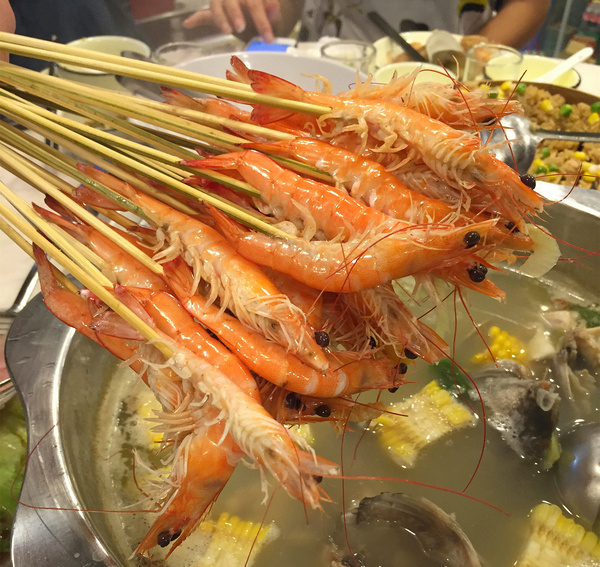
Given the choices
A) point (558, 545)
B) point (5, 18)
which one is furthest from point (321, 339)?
point (5, 18)

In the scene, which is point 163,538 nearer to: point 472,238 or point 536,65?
point 472,238

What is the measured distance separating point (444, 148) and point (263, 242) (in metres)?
0.34

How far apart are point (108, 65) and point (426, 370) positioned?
4.29ft

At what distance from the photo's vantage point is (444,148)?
816 millimetres

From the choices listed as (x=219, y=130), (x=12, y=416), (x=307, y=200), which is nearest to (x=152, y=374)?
(x=307, y=200)

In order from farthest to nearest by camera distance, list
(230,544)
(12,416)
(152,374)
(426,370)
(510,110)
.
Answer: (426,370)
(12,416)
(230,544)
(510,110)
(152,374)

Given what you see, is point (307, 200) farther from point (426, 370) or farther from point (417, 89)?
point (426, 370)

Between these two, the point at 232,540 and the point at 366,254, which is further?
the point at 232,540

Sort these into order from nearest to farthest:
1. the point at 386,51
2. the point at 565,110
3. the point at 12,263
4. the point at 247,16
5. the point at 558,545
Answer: the point at 558,545 → the point at 12,263 → the point at 565,110 → the point at 386,51 → the point at 247,16

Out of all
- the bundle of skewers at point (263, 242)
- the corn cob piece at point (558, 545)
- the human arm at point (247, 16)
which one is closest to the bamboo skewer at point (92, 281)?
the bundle of skewers at point (263, 242)

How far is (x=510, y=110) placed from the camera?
36.7 inches

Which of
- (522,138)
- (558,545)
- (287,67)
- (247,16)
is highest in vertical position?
(247,16)

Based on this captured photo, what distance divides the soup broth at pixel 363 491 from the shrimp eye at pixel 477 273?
1.80 ft

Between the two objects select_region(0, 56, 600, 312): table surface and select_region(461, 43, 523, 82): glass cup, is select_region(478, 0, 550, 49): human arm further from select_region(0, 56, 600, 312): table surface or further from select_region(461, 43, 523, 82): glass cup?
select_region(0, 56, 600, 312): table surface
